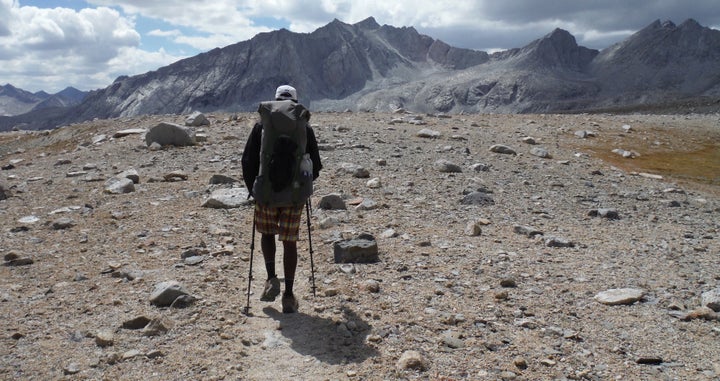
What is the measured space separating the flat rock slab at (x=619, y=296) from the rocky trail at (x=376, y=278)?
0.03 metres

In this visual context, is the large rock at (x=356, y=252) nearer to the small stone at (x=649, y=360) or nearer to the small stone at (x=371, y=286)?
the small stone at (x=371, y=286)

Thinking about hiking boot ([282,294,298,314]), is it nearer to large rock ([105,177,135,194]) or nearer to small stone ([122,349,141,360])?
small stone ([122,349,141,360])

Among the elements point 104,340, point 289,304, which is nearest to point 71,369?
point 104,340

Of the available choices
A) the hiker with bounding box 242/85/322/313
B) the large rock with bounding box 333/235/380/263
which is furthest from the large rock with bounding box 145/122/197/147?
the hiker with bounding box 242/85/322/313

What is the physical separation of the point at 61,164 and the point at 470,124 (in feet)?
63.8

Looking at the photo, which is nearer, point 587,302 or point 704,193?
point 587,302

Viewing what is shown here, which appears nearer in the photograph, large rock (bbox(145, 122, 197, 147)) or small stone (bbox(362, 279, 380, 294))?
small stone (bbox(362, 279, 380, 294))

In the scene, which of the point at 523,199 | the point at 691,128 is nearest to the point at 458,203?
the point at 523,199

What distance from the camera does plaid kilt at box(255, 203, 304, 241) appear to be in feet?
24.6

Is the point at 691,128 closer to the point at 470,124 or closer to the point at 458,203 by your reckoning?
the point at 470,124

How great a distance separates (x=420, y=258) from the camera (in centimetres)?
981

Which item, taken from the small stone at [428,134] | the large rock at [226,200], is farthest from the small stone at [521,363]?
the small stone at [428,134]

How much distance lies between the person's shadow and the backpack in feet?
4.87

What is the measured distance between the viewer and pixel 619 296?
7.88m
